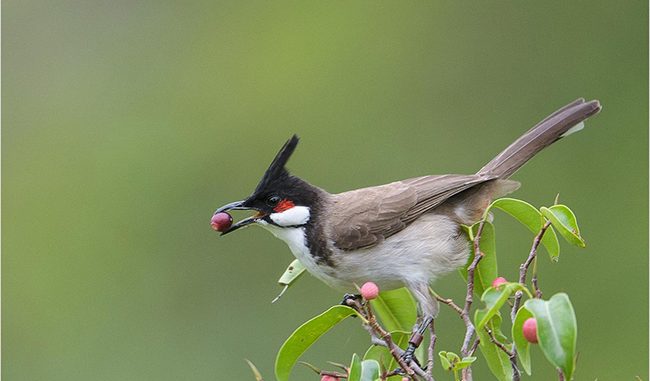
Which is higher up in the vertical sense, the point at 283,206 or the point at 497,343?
the point at 283,206

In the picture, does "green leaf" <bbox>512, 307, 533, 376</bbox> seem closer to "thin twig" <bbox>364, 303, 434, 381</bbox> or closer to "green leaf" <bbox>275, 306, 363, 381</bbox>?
"thin twig" <bbox>364, 303, 434, 381</bbox>

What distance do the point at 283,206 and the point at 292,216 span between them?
0.05 m

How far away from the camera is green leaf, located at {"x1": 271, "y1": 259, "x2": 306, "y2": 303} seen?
3.14 m

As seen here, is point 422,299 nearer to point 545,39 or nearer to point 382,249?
point 382,249

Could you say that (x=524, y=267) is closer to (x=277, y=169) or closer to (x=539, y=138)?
(x=277, y=169)

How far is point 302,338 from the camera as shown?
104 inches

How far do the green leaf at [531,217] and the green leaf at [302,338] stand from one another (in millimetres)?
484

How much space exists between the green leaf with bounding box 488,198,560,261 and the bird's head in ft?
3.02

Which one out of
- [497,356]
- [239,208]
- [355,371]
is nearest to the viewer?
[355,371]

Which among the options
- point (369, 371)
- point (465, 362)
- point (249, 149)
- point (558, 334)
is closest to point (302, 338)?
point (369, 371)

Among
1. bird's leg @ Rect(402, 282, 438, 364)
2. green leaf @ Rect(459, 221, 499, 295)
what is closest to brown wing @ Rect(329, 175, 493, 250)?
bird's leg @ Rect(402, 282, 438, 364)

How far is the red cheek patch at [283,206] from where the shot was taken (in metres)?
3.53

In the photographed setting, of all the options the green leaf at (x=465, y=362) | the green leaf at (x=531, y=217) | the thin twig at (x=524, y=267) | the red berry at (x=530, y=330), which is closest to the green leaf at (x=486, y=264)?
the green leaf at (x=531, y=217)

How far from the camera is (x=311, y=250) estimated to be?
138 inches
